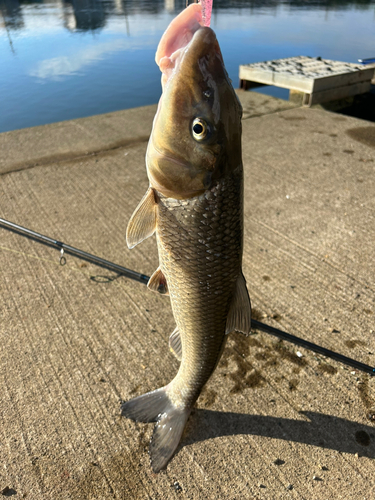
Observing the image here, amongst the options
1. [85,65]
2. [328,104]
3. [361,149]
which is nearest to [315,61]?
[328,104]

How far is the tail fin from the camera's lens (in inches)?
92.6

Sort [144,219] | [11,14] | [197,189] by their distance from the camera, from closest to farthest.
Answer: [197,189], [144,219], [11,14]

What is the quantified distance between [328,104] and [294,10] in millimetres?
29583

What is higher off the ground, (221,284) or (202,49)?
(202,49)

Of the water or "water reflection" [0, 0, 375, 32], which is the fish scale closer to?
the water

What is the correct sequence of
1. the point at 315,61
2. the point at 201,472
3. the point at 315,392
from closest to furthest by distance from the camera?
the point at 201,472, the point at 315,392, the point at 315,61

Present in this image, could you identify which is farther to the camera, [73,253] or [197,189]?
[73,253]

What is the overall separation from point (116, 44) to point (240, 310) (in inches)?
906

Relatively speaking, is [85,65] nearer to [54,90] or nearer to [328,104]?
[54,90]

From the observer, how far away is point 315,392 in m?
2.79

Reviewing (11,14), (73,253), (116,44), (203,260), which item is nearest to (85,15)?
(11,14)

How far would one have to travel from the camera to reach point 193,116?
170 centimetres

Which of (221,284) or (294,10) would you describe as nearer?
(221,284)

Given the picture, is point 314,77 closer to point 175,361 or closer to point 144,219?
point 175,361
